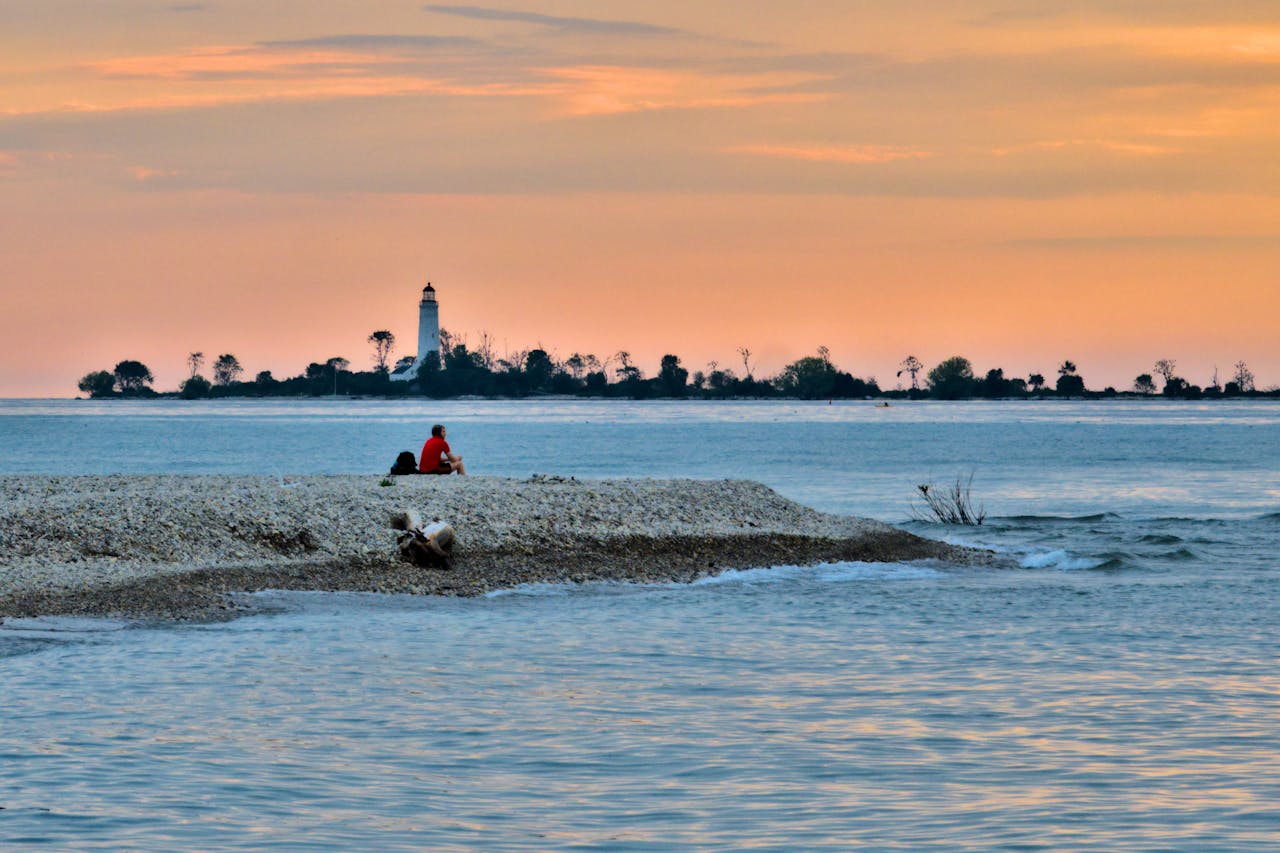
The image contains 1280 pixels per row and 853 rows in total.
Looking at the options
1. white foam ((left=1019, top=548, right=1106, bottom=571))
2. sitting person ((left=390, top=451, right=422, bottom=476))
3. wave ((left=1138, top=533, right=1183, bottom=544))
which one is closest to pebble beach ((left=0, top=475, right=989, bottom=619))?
white foam ((left=1019, top=548, right=1106, bottom=571))

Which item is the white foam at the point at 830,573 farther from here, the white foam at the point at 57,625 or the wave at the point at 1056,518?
the wave at the point at 1056,518

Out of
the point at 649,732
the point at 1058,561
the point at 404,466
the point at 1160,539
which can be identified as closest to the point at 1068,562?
the point at 1058,561

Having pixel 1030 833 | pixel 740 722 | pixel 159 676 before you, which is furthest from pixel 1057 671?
pixel 159 676

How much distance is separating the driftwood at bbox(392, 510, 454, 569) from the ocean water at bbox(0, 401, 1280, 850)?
2060mm

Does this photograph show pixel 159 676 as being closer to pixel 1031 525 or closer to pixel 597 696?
pixel 597 696

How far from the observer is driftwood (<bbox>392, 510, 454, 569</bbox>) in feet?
85.6

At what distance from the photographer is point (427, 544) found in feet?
85.7

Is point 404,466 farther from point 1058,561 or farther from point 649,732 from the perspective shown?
point 649,732

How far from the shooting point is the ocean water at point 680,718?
36.7ft

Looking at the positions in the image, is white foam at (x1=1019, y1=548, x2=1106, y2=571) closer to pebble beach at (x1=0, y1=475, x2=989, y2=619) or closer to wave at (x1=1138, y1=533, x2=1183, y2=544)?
pebble beach at (x1=0, y1=475, x2=989, y2=619)

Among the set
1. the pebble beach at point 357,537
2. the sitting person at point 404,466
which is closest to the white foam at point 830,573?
the pebble beach at point 357,537

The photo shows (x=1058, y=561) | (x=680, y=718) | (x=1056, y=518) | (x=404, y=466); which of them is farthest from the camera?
(x=1056, y=518)

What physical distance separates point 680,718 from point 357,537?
13.3 m

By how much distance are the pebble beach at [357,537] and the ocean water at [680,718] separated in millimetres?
1155
